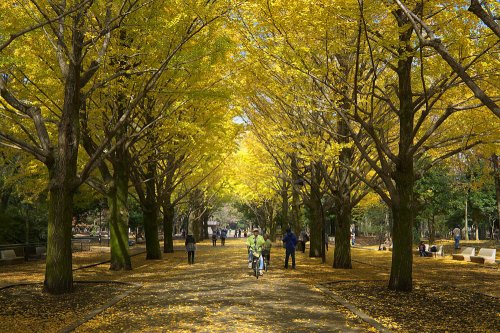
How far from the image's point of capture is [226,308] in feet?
29.3

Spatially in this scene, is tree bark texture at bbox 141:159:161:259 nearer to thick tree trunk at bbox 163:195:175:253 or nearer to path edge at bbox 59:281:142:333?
thick tree trunk at bbox 163:195:175:253

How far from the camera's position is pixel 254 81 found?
16.0 m

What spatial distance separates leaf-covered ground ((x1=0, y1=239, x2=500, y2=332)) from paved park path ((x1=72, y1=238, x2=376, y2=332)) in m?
0.02

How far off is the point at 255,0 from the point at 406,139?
4.90 m

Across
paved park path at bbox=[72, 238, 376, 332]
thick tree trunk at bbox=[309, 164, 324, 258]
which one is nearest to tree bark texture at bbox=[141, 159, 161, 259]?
thick tree trunk at bbox=[309, 164, 324, 258]

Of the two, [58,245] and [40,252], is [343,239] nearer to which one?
[58,245]

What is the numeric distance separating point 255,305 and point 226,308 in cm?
65

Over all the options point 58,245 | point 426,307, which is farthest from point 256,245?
point 426,307

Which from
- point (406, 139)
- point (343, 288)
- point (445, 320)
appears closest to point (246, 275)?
point (343, 288)

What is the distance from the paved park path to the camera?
7406 millimetres

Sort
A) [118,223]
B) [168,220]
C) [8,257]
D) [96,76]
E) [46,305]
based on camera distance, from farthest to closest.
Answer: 1. [168,220]
2. [8,257]
3. [118,223]
4. [96,76]
5. [46,305]

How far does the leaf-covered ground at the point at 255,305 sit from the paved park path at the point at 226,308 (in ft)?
0.06

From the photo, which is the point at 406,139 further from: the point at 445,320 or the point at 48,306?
the point at 48,306

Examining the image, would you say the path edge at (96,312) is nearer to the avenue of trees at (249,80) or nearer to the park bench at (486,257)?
the avenue of trees at (249,80)
